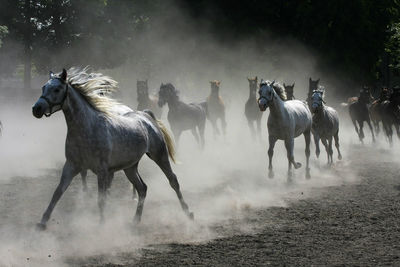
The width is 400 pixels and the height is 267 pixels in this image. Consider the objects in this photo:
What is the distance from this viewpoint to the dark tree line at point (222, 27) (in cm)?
4000

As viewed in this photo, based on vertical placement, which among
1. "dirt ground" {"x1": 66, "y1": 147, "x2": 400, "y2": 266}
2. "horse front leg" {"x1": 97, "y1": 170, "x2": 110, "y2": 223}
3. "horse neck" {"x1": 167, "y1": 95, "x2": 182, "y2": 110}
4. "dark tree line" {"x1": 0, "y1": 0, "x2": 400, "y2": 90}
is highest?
"dark tree line" {"x1": 0, "y1": 0, "x2": 400, "y2": 90}

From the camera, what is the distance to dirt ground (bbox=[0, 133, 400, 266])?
7.12 metres

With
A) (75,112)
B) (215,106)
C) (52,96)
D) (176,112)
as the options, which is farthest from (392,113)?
(52,96)

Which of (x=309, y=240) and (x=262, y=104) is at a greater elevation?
(x=262, y=104)

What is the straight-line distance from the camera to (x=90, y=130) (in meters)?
8.27

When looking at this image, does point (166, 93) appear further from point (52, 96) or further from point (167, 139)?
point (52, 96)

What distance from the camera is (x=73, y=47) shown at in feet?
145

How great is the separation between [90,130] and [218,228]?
7.26 feet

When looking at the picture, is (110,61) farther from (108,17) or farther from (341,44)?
(341,44)

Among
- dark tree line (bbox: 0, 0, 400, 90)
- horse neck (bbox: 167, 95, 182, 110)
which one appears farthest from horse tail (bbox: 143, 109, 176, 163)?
dark tree line (bbox: 0, 0, 400, 90)

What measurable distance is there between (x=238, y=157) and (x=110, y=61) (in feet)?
96.8

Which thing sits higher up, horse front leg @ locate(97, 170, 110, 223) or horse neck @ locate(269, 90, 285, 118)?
horse neck @ locate(269, 90, 285, 118)

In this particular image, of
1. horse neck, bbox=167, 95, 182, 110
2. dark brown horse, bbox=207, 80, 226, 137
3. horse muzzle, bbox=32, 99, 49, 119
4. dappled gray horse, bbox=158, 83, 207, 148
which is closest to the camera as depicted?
horse muzzle, bbox=32, 99, 49, 119

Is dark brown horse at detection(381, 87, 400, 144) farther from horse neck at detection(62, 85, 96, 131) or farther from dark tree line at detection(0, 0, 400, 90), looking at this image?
horse neck at detection(62, 85, 96, 131)
